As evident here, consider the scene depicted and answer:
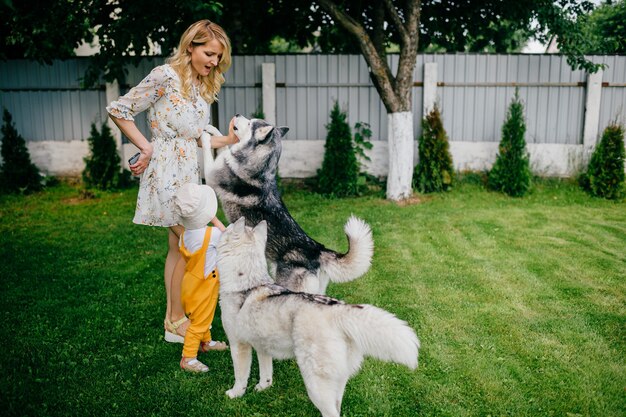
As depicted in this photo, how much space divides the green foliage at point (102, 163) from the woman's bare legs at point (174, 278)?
6.29 metres

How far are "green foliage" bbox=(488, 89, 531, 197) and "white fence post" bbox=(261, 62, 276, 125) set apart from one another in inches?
161

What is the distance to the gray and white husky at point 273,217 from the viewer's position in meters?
3.52

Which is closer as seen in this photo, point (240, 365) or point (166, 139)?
point (240, 365)

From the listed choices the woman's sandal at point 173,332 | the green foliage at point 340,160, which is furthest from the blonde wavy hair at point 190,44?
the green foliage at point 340,160

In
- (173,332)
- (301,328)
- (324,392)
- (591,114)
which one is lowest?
(173,332)

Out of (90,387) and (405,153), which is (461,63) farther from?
(90,387)

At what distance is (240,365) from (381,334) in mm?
1082

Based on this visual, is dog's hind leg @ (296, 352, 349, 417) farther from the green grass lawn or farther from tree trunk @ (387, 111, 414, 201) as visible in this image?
tree trunk @ (387, 111, 414, 201)

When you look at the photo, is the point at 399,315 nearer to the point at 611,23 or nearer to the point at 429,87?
the point at 429,87

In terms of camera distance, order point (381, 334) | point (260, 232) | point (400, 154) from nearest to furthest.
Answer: point (381, 334), point (260, 232), point (400, 154)

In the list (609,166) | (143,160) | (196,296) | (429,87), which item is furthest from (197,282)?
(609,166)

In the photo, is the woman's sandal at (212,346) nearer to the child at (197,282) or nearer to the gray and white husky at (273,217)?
the child at (197,282)

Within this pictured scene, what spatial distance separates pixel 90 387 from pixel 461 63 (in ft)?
27.8

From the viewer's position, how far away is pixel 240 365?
3.13 meters
